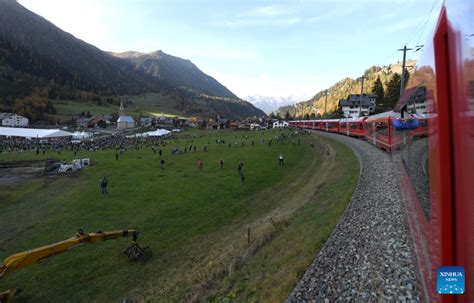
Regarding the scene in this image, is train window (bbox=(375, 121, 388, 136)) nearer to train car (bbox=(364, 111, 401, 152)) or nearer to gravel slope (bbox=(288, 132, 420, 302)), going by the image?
train car (bbox=(364, 111, 401, 152))

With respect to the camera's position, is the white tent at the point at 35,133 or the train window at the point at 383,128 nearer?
the train window at the point at 383,128

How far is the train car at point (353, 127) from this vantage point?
4391 cm

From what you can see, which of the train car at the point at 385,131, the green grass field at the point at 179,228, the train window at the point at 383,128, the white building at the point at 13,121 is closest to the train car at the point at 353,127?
the green grass field at the point at 179,228

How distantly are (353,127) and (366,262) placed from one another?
144 ft

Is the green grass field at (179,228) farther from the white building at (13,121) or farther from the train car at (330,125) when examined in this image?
the white building at (13,121)

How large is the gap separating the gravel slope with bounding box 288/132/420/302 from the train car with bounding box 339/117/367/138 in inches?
1304

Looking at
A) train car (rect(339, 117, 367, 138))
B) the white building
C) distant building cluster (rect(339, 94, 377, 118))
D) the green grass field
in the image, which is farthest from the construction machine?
the white building

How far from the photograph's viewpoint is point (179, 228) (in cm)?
1961

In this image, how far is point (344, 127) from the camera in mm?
56125

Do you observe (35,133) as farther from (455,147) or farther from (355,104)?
(355,104)

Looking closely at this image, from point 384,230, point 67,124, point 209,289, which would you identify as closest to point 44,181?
point 209,289

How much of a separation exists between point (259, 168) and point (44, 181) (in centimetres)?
2565

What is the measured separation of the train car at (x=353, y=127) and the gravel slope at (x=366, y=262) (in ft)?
109

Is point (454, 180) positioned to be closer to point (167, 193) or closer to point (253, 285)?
point (253, 285)
